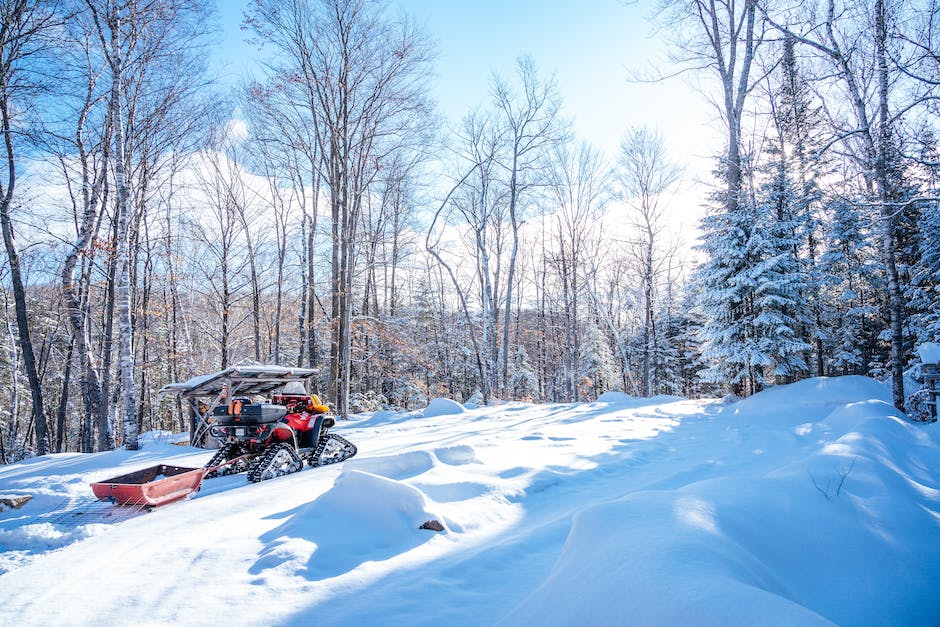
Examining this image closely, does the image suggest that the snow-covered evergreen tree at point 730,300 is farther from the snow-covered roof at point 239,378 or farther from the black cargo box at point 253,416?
the black cargo box at point 253,416

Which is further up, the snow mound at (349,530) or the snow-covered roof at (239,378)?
the snow-covered roof at (239,378)

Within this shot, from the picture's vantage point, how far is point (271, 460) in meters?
5.49

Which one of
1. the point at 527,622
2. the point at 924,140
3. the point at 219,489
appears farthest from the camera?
the point at 924,140

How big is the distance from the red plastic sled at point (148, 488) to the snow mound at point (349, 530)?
1793 mm

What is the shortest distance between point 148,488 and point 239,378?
448cm

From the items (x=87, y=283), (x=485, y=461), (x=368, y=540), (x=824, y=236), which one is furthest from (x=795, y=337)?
(x=87, y=283)

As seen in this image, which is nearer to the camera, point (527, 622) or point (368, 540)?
point (527, 622)

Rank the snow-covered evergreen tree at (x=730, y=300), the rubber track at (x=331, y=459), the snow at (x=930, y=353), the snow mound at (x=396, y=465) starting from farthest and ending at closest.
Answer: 1. the snow-covered evergreen tree at (x=730, y=300)
2. the snow at (x=930, y=353)
3. the rubber track at (x=331, y=459)
4. the snow mound at (x=396, y=465)

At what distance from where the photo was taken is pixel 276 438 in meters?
5.94

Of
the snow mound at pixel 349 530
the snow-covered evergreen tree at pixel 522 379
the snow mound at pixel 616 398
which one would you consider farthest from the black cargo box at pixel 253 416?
the snow-covered evergreen tree at pixel 522 379

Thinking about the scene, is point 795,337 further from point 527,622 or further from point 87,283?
point 87,283

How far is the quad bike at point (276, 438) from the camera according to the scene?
566 cm

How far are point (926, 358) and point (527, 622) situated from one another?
10200 millimetres

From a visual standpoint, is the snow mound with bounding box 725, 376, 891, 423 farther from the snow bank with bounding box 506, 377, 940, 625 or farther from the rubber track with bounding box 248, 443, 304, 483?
the rubber track with bounding box 248, 443, 304, 483
